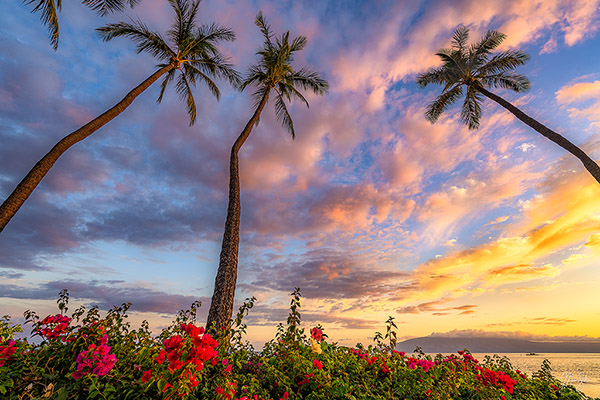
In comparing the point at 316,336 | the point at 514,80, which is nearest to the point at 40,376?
the point at 316,336

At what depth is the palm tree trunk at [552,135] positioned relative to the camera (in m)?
12.3

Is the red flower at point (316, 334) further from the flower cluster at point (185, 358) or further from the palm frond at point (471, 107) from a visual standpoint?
the palm frond at point (471, 107)

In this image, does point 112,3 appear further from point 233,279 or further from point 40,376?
point 40,376

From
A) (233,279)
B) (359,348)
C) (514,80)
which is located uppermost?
(514,80)

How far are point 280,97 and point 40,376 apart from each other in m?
14.5

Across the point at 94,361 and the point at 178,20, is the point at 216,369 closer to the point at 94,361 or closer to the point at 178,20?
the point at 94,361

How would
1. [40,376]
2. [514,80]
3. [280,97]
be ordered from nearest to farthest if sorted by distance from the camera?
1. [40,376]
2. [280,97]
3. [514,80]

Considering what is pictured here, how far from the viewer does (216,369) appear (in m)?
4.84

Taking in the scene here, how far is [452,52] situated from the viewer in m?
18.1

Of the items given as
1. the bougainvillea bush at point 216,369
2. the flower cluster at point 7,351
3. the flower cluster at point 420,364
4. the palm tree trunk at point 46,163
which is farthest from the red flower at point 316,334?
the palm tree trunk at point 46,163

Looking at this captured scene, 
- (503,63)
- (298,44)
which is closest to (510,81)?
(503,63)

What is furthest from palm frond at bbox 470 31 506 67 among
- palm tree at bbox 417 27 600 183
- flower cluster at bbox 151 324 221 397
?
flower cluster at bbox 151 324 221 397

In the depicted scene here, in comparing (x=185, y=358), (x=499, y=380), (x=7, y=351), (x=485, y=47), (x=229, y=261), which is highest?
(x=485, y=47)

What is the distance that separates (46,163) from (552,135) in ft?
65.1
